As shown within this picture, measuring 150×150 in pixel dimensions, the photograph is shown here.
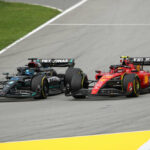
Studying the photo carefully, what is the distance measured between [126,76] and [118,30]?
15.1m

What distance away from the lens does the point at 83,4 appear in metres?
36.7

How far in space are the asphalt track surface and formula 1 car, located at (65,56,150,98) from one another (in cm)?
26

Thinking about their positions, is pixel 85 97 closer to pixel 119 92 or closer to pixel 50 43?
pixel 119 92

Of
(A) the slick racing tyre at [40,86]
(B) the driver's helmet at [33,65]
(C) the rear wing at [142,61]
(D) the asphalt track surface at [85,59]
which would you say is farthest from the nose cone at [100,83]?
(B) the driver's helmet at [33,65]

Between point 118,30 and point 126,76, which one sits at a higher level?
point 118,30

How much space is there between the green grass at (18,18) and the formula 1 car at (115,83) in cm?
1293

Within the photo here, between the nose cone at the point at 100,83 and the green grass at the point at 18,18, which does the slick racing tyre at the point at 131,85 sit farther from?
the green grass at the point at 18,18

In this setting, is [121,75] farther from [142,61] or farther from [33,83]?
[33,83]

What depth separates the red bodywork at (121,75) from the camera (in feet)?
47.6

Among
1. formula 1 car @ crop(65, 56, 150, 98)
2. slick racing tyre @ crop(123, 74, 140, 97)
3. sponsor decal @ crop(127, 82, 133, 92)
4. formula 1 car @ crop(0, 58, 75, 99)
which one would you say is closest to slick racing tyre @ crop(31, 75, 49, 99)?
formula 1 car @ crop(0, 58, 75, 99)

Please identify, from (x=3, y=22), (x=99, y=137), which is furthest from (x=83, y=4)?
(x=99, y=137)

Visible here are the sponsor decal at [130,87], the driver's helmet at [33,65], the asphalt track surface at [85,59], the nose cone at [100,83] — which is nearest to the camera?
the asphalt track surface at [85,59]

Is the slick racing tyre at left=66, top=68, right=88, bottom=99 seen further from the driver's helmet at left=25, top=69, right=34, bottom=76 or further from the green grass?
the green grass

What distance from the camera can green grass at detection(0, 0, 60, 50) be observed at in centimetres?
3005
